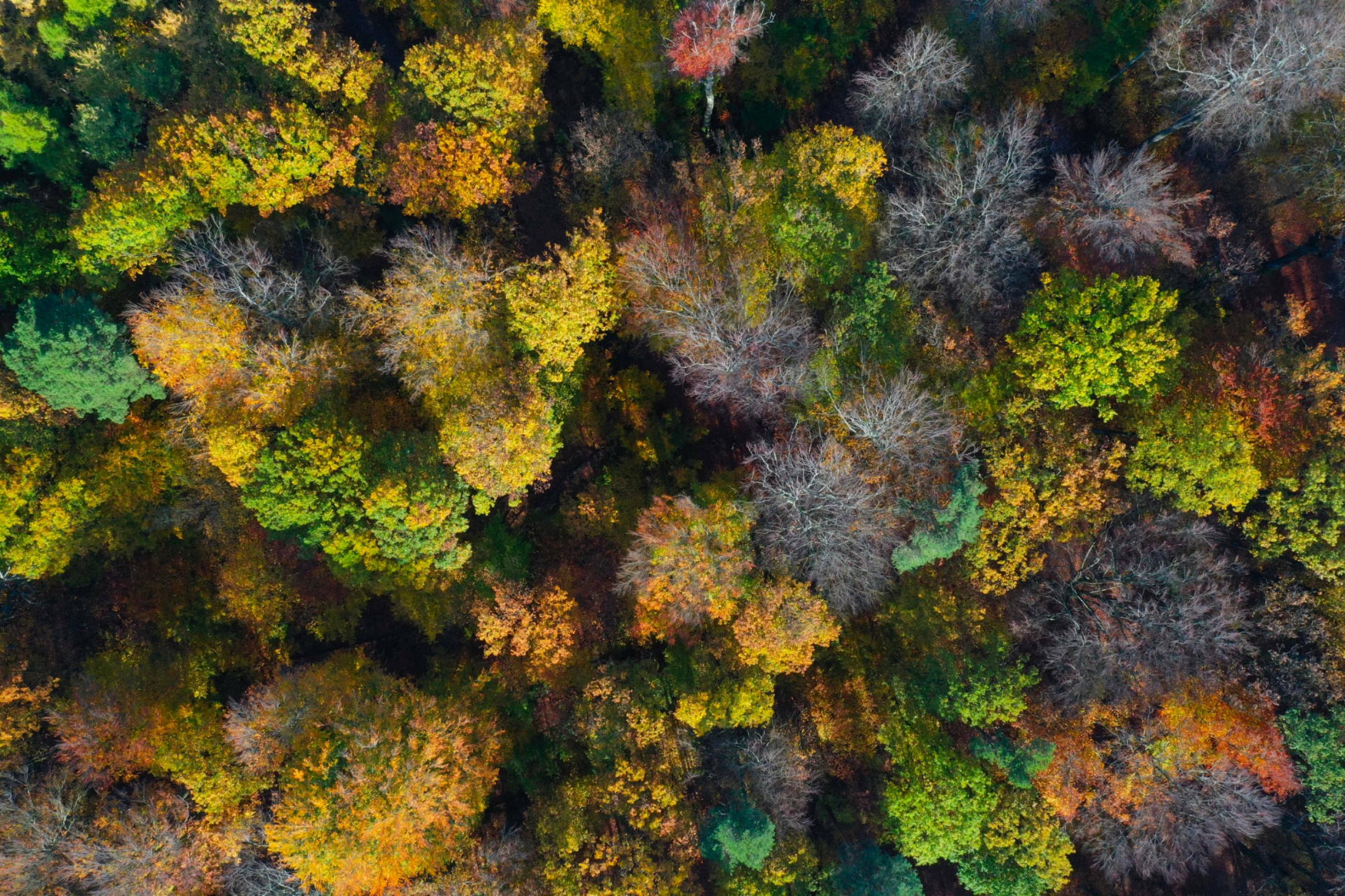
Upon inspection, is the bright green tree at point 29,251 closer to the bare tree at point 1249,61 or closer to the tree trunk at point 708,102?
the tree trunk at point 708,102

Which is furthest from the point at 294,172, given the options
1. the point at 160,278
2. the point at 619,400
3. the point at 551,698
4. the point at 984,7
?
the point at 984,7

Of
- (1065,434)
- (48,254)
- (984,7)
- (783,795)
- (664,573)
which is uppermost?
(984,7)

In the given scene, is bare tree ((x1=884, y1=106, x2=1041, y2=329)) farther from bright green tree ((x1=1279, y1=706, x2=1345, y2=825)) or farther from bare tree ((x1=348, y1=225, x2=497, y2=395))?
bright green tree ((x1=1279, y1=706, x2=1345, y2=825))

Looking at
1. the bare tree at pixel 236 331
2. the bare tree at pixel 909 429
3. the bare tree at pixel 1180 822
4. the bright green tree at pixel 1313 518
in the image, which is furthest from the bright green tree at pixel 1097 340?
the bare tree at pixel 236 331

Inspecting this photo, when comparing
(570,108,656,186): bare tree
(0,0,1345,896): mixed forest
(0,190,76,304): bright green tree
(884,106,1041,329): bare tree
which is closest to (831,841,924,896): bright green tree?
(0,0,1345,896): mixed forest

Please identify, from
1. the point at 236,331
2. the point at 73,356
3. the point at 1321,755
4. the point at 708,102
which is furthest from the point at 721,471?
the point at 73,356

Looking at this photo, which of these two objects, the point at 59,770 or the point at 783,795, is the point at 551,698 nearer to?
the point at 783,795
